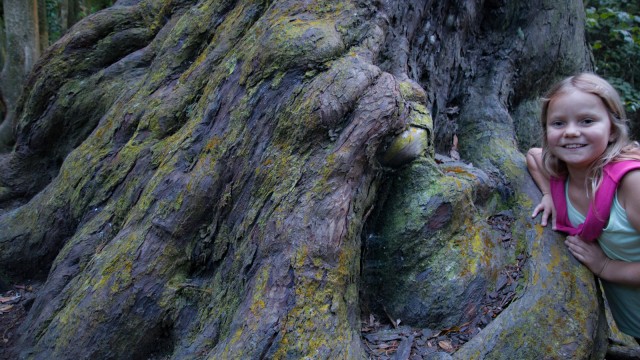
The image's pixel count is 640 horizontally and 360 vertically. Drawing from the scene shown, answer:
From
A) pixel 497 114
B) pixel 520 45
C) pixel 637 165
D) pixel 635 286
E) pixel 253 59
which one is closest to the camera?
pixel 637 165

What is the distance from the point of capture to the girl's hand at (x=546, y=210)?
313cm

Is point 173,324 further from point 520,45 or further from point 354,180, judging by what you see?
point 520,45

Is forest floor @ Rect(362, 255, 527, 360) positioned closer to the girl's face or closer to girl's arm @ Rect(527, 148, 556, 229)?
girl's arm @ Rect(527, 148, 556, 229)

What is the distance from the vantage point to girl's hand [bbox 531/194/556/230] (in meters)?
3.13

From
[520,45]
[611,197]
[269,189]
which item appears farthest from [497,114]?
[269,189]

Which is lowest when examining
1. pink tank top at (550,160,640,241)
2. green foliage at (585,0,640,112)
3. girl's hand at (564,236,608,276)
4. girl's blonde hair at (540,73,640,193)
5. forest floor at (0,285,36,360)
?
green foliage at (585,0,640,112)

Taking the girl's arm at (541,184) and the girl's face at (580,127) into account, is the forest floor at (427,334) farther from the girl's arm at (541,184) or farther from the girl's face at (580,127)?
the girl's face at (580,127)

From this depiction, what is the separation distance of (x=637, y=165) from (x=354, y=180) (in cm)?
148

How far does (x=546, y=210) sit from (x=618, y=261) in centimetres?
55

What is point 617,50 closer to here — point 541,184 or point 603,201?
point 541,184

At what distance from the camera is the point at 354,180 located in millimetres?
2766

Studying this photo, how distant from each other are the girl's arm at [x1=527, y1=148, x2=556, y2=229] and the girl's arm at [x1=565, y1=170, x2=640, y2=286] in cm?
25

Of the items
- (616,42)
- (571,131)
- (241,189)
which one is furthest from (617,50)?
(241,189)

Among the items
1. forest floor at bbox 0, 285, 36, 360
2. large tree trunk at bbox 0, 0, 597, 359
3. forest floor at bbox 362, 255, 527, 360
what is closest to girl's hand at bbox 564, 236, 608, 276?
large tree trunk at bbox 0, 0, 597, 359
